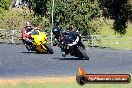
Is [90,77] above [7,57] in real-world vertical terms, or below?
above

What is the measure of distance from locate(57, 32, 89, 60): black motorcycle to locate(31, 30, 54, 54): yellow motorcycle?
2797 mm

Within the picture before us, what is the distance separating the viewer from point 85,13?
1713 inches

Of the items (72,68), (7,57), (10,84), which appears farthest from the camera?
(7,57)

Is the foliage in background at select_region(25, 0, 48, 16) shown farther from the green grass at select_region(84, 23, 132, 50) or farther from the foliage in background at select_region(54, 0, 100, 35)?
the green grass at select_region(84, 23, 132, 50)

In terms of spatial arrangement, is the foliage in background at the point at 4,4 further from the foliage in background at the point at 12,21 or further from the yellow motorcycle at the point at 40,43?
the yellow motorcycle at the point at 40,43

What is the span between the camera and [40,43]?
26672mm

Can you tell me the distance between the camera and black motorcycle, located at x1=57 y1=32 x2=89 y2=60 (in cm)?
2323

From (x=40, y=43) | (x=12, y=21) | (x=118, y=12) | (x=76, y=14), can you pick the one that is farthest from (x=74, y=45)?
(x=118, y=12)

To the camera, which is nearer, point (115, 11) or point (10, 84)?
point (10, 84)

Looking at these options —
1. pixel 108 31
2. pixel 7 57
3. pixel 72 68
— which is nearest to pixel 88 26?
pixel 108 31

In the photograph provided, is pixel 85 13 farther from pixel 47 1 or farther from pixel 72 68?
pixel 72 68

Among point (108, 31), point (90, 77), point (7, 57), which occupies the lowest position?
point (108, 31)

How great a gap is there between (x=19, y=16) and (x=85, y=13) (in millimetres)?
7068

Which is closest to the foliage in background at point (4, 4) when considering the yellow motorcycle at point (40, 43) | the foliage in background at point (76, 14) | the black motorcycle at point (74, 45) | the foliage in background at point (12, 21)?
the foliage in background at point (12, 21)
